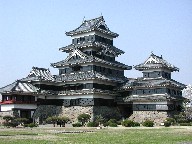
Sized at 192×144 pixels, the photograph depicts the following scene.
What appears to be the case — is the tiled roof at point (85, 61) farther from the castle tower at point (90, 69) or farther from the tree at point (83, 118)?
the tree at point (83, 118)

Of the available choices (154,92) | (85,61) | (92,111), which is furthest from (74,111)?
(154,92)

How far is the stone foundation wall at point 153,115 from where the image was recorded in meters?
61.4

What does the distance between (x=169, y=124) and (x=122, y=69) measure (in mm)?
22579

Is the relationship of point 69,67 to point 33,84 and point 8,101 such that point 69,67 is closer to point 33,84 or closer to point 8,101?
point 33,84

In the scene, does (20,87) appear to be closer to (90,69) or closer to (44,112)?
(44,112)

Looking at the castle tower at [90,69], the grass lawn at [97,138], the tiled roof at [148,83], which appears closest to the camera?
the grass lawn at [97,138]

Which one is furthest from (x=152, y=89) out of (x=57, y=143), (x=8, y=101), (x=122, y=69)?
(x=57, y=143)

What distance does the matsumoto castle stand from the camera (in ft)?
207

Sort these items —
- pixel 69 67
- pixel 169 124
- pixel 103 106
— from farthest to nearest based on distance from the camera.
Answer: pixel 69 67, pixel 103 106, pixel 169 124

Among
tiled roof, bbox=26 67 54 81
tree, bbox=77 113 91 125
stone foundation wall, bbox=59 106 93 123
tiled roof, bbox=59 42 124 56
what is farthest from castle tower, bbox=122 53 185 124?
tiled roof, bbox=26 67 54 81

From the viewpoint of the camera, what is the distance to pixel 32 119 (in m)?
64.2

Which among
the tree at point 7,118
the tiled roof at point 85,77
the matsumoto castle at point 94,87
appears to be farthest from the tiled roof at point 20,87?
the tiled roof at point 85,77

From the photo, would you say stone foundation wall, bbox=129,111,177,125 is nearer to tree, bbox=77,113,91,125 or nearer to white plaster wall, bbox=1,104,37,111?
tree, bbox=77,113,91,125

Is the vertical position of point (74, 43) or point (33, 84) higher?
point (74, 43)
